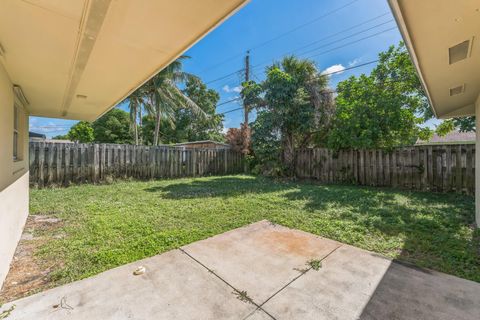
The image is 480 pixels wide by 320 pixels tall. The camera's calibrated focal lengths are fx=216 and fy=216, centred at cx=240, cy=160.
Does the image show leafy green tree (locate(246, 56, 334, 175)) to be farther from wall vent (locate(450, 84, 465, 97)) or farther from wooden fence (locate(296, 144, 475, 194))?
wall vent (locate(450, 84, 465, 97))

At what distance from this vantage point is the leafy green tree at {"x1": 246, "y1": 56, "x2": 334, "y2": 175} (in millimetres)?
8656

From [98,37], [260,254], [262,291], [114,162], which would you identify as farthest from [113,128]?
[262,291]

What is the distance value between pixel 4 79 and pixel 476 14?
4481mm

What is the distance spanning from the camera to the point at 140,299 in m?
1.84

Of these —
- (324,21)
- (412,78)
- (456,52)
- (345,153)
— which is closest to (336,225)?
(456,52)

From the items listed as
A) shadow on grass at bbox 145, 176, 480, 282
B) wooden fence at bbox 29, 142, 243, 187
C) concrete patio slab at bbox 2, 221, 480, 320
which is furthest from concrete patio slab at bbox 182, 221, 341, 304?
wooden fence at bbox 29, 142, 243, 187

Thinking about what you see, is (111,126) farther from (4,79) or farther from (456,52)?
(456,52)

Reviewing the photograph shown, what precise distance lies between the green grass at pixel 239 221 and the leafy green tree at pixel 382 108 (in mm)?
2168

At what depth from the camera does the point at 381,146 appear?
7.44 m

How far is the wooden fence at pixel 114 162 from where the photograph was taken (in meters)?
6.76

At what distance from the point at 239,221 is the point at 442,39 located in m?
3.43

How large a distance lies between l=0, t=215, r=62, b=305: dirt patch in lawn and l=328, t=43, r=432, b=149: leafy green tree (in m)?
8.12

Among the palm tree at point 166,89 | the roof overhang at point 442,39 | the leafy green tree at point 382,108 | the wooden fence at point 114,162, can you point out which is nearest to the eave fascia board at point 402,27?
the roof overhang at point 442,39

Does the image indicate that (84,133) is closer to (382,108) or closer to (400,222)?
(382,108)
